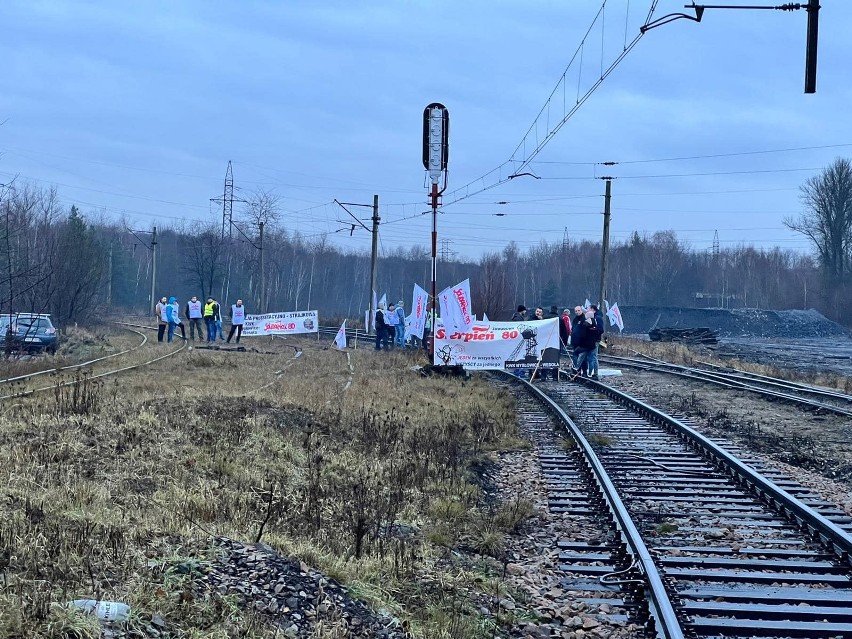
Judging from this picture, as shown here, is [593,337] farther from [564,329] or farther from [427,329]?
[427,329]

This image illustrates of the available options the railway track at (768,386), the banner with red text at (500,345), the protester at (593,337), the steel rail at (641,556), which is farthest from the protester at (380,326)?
the steel rail at (641,556)

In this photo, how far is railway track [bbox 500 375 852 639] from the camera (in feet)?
19.5

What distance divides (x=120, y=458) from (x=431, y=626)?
5.07 m

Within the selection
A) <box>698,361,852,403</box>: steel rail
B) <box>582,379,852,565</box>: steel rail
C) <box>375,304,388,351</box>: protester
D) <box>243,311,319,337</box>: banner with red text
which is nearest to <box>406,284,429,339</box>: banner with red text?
<box>375,304,388,351</box>: protester

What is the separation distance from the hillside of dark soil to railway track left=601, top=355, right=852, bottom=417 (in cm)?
4320

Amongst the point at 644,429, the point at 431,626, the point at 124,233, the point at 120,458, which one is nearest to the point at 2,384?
the point at 120,458

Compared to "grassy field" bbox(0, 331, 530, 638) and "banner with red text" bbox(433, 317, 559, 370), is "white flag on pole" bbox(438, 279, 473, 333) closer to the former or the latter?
"banner with red text" bbox(433, 317, 559, 370)

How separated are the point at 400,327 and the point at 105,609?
29.7m

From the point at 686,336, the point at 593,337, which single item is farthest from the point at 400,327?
the point at 686,336

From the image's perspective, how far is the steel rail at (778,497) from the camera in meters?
7.41

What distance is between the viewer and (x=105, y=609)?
460 centimetres

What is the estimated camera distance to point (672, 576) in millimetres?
6762

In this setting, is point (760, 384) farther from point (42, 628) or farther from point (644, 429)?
point (42, 628)

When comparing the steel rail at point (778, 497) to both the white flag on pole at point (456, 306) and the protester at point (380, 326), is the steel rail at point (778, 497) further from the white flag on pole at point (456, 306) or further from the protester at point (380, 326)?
the protester at point (380, 326)
